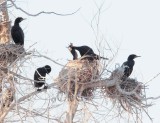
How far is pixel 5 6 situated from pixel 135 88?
385 cm

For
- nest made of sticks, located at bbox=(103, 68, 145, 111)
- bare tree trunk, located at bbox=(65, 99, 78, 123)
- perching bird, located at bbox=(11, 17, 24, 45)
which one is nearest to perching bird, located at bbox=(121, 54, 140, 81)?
nest made of sticks, located at bbox=(103, 68, 145, 111)

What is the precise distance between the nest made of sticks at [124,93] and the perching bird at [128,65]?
0.29 m

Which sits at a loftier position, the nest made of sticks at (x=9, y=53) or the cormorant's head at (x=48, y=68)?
the nest made of sticks at (x=9, y=53)

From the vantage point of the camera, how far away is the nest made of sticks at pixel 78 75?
47.6 feet

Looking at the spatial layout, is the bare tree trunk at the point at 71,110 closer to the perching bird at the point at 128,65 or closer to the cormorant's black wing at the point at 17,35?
the perching bird at the point at 128,65

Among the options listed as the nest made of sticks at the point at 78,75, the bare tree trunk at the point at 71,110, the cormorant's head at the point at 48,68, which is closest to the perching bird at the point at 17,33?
the cormorant's head at the point at 48,68

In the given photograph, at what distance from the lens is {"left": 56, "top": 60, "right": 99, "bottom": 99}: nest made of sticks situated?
14.5m

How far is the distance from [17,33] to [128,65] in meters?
2.43

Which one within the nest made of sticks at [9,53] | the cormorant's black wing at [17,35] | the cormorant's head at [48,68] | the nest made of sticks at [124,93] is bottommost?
the nest made of sticks at [124,93]

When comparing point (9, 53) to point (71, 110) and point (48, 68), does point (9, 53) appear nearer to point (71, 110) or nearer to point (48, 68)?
point (48, 68)

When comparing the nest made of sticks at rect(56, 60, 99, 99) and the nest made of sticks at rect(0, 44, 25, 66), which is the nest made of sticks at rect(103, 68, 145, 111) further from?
the nest made of sticks at rect(0, 44, 25, 66)

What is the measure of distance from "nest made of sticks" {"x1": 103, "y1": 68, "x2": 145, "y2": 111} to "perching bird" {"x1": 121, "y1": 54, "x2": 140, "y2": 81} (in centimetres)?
29

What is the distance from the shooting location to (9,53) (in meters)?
16.0

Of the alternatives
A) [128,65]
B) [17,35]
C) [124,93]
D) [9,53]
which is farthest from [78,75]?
[17,35]
